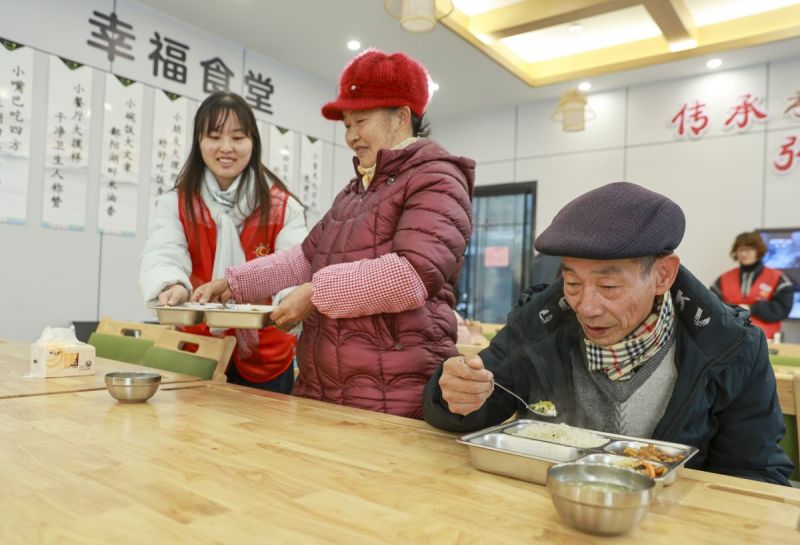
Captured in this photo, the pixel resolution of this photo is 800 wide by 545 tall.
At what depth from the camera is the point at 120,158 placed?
12.3ft

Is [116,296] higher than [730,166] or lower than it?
lower

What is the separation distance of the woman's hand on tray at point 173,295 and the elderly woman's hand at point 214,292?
0.11 ft

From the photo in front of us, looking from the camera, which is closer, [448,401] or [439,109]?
[448,401]

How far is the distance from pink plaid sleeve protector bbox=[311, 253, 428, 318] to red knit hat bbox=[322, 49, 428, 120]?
1.44ft

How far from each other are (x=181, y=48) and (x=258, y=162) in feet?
9.11

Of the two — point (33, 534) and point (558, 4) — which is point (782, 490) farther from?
point (558, 4)

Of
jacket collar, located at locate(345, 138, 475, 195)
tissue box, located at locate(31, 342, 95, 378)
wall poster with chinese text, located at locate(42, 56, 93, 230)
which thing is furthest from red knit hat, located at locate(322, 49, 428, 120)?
wall poster with chinese text, located at locate(42, 56, 93, 230)

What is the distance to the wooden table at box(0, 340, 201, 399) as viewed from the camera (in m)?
1.38

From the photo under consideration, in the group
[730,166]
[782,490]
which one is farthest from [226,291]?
[730,166]

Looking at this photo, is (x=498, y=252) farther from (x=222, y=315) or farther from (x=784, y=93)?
(x=222, y=315)

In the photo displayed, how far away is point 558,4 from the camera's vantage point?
13.2ft

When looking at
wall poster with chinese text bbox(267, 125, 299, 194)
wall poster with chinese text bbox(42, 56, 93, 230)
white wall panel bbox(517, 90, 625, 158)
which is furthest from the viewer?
white wall panel bbox(517, 90, 625, 158)

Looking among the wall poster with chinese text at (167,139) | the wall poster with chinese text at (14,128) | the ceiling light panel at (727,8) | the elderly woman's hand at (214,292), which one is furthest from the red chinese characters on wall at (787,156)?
the wall poster with chinese text at (14,128)

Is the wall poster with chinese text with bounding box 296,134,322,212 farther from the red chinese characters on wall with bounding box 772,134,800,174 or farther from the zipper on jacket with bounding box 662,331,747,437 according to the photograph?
the zipper on jacket with bounding box 662,331,747,437
